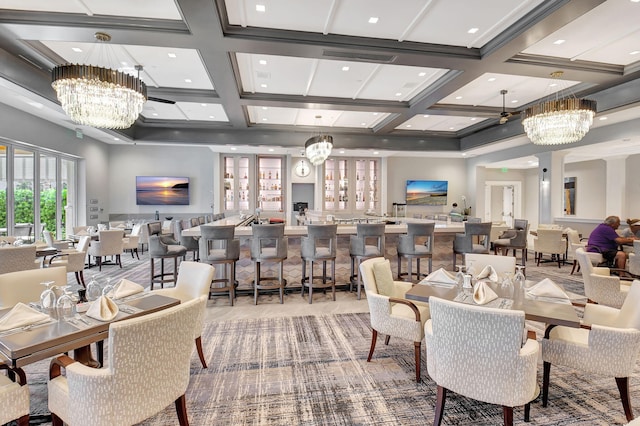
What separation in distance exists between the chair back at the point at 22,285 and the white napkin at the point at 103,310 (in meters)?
0.81

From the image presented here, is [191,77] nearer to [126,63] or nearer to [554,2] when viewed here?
[126,63]

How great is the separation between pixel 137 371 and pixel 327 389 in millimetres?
1506

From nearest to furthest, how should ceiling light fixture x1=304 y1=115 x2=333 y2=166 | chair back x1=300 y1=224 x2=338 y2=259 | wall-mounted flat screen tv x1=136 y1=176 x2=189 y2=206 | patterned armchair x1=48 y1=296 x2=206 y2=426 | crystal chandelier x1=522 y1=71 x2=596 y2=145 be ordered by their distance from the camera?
1. patterned armchair x1=48 y1=296 x2=206 y2=426
2. chair back x1=300 y1=224 x2=338 y2=259
3. crystal chandelier x1=522 y1=71 x2=596 y2=145
4. ceiling light fixture x1=304 y1=115 x2=333 y2=166
5. wall-mounted flat screen tv x1=136 y1=176 x2=189 y2=206

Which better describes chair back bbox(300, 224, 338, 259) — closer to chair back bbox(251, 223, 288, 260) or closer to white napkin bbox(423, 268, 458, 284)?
chair back bbox(251, 223, 288, 260)

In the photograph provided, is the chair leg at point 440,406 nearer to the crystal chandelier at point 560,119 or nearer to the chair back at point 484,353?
the chair back at point 484,353

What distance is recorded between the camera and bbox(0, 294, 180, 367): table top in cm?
163

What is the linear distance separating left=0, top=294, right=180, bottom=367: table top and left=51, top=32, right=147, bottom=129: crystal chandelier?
2896 mm

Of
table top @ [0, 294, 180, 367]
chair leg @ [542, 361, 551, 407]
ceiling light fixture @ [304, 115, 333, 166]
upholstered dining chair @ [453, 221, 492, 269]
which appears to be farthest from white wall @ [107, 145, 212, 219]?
chair leg @ [542, 361, 551, 407]

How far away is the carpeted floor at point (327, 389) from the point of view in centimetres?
224

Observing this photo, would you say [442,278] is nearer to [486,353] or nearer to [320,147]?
[486,353]

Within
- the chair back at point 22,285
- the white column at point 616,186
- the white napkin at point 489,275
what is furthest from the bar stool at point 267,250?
the white column at point 616,186

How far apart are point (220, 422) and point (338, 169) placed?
389 inches

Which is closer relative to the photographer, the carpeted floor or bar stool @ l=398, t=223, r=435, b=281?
the carpeted floor

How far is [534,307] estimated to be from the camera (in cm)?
237
